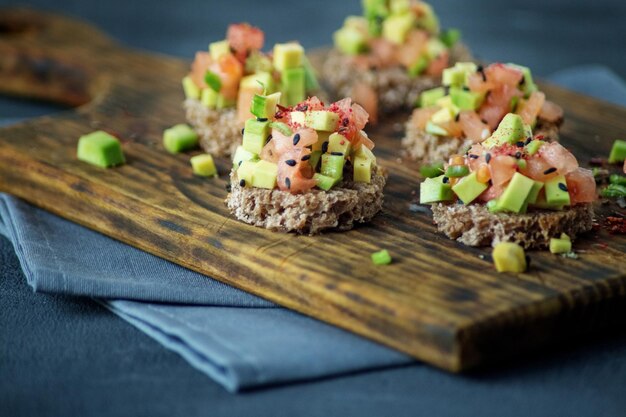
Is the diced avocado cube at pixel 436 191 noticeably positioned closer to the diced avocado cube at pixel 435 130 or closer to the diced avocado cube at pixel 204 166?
the diced avocado cube at pixel 435 130

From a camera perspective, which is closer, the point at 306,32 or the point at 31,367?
the point at 31,367

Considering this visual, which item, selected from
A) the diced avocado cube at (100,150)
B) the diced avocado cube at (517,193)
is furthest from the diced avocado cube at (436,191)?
the diced avocado cube at (100,150)

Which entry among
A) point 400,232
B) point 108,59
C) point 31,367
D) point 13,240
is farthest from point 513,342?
point 108,59

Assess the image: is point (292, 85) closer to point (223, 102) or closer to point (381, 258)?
point (223, 102)

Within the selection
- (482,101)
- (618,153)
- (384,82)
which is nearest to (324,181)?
(482,101)

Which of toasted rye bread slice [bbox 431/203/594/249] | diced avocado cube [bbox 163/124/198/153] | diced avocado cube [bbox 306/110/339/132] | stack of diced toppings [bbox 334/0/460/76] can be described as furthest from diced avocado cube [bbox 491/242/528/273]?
stack of diced toppings [bbox 334/0/460/76]

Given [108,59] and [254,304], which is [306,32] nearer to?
[108,59]

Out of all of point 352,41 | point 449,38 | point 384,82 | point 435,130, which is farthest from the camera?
point 449,38
